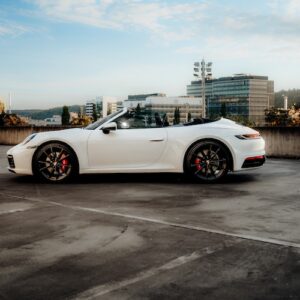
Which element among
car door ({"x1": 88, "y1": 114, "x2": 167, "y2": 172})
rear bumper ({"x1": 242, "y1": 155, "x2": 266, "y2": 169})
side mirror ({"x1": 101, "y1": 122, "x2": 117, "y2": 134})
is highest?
side mirror ({"x1": 101, "y1": 122, "x2": 117, "y2": 134})

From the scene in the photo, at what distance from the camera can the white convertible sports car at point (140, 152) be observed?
737 centimetres

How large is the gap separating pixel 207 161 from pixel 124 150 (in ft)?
4.55

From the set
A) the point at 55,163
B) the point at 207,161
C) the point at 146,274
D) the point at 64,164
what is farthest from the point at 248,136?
the point at 146,274

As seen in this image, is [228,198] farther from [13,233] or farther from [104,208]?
[13,233]

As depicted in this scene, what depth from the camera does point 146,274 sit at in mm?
2916

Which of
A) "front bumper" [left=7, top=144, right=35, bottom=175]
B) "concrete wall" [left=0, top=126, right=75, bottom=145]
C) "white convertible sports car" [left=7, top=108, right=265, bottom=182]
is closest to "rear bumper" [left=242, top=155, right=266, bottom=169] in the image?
"white convertible sports car" [left=7, top=108, right=265, bottom=182]

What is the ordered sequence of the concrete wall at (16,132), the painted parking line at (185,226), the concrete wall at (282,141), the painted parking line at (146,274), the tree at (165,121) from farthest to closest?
Answer: the concrete wall at (16,132) → the concrete wall at (282,141) → the tree at (165,121) → the painted parking line at (185,226) → the painted parking line at (146,274)

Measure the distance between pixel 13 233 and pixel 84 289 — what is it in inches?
61.9

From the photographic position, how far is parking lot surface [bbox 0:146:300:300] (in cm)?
269

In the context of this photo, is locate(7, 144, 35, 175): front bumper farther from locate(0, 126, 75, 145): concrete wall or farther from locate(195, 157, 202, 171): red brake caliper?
locate(0, 126, 75, 145): concrete wall

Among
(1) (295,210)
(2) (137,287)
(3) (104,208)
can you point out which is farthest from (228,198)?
(2) (137,287)

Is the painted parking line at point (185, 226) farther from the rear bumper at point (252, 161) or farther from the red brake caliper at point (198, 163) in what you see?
the rear bumper at point (252, 161)

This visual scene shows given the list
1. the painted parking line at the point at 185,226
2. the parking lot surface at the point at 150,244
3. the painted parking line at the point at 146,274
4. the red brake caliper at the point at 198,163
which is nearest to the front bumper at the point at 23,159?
the parking lot surface at the point at 150,244

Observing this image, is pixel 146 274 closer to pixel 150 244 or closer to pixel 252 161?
pixel 150 244
